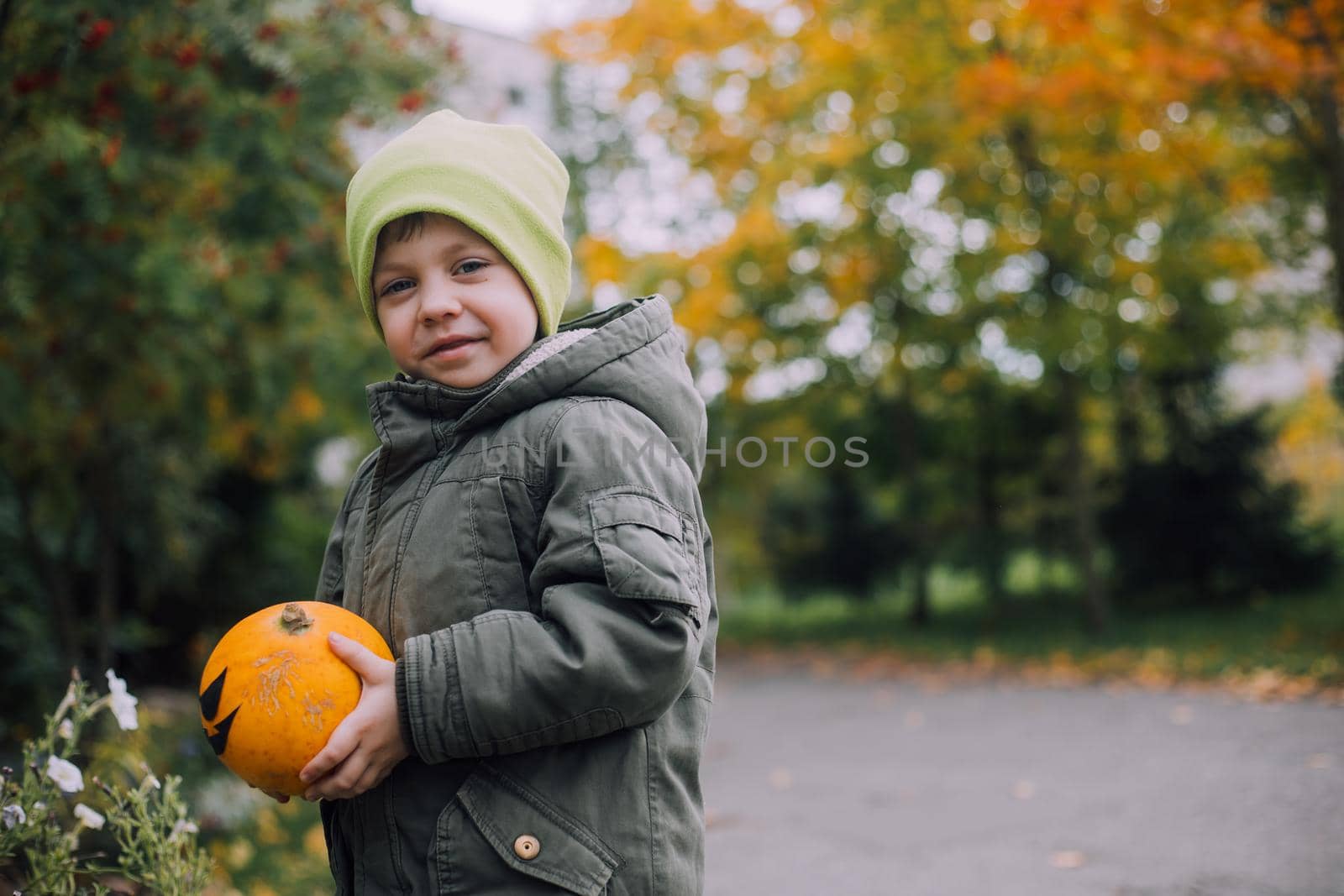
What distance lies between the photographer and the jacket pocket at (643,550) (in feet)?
4.79

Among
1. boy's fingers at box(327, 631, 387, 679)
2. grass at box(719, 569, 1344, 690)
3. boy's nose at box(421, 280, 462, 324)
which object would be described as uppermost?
boy's nose at box(421, 280, 462, 324)

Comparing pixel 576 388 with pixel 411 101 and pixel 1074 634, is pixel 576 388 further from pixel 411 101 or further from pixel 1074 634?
pixel 1074 634

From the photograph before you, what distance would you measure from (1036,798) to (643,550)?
4.53 metres

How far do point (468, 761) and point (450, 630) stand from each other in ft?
0.70

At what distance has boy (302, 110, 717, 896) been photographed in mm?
1488

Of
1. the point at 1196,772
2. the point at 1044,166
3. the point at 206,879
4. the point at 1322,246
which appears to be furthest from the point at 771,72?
the point at 206,879

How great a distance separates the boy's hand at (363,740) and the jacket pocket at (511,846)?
0.38 feet

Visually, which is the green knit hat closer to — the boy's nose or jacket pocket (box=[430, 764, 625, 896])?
the boy's nose

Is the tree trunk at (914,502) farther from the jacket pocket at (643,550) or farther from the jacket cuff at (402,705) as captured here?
the jacket cuff at (402,705)

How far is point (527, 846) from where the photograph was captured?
5.02ft

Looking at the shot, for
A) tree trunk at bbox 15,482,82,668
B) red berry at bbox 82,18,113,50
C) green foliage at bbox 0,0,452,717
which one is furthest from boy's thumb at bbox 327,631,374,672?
tree trunk at bbox 15,482,82,668

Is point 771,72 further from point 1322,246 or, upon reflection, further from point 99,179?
point 99,179

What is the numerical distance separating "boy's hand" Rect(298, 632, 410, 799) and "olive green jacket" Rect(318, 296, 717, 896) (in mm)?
35

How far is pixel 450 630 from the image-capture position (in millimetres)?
1520
